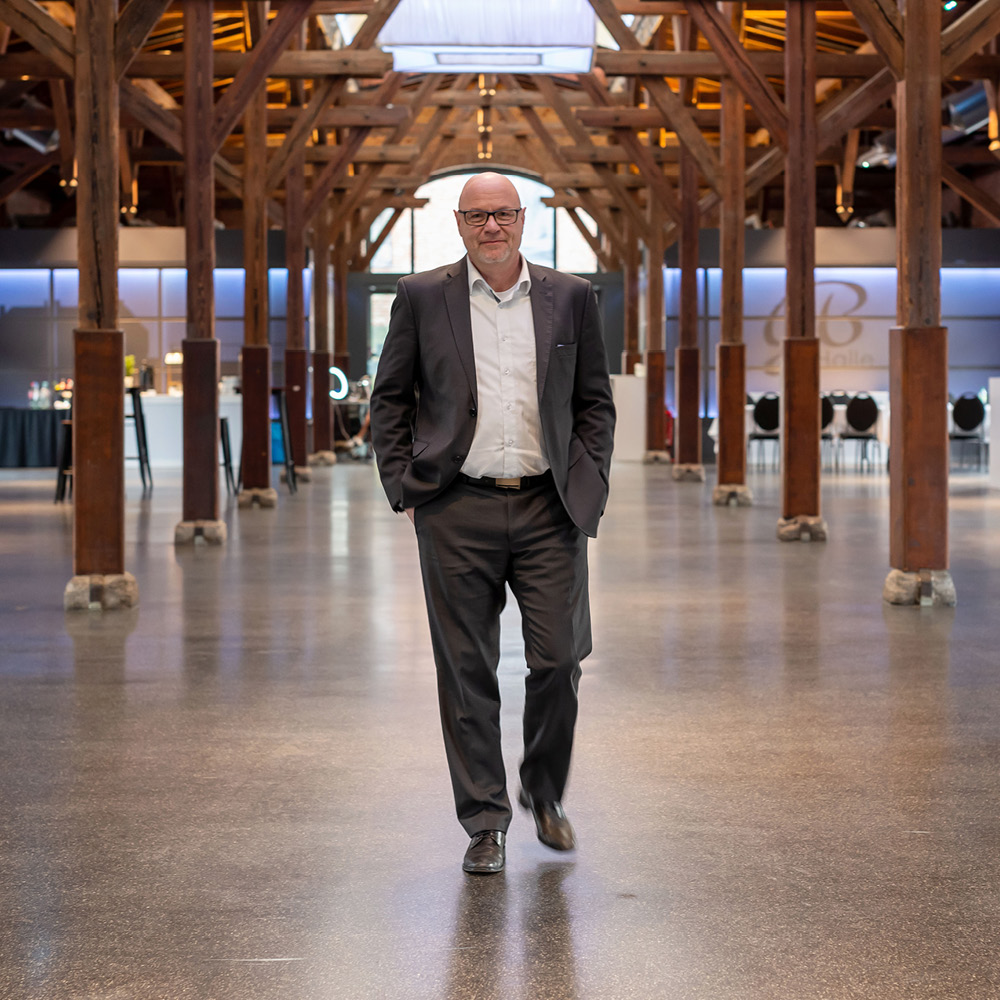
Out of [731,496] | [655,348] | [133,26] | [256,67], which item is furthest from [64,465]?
[655,348]

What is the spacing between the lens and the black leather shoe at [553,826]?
3.22 metres

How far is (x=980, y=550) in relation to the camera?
9.20 meters

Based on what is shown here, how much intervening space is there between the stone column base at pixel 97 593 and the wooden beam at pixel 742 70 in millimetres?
5390

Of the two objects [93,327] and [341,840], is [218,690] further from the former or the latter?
[93,327]

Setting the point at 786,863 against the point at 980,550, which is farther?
the point at 980,550

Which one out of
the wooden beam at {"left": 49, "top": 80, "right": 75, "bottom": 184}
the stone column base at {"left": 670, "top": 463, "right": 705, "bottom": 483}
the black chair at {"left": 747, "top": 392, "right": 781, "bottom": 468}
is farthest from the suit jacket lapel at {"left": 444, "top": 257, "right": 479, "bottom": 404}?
the black chair at {"left": 747, "top": 392, "right": 781, "bottom": 468}

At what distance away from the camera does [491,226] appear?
306cm

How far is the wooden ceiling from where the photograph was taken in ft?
32.7

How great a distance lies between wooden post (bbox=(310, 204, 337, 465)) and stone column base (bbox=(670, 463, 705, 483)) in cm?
518

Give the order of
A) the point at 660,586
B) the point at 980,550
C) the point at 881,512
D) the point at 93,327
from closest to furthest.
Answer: the point at 93,327
the point at 660,586
the point at 980,550
the point at 881,512

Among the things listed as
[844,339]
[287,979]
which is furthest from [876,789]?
[844,339]

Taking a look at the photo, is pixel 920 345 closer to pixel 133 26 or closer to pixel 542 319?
pixel 133 26

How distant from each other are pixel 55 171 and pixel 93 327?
18888mm

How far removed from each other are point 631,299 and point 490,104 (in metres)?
4.61
